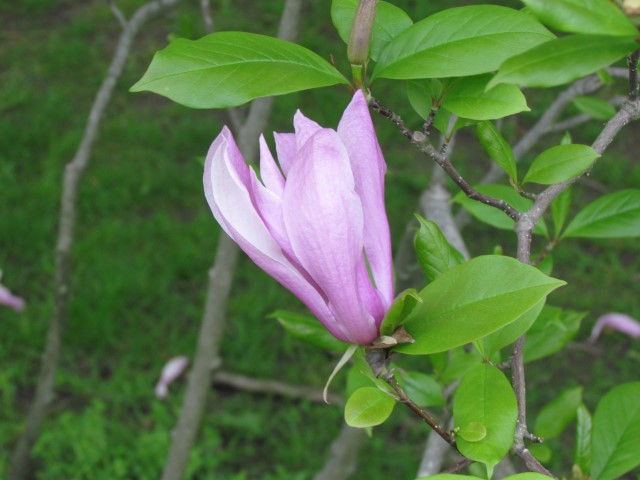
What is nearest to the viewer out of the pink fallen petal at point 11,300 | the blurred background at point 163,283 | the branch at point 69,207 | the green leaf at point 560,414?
the green leaf at point 560,414

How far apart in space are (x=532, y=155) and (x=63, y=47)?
2.71 meters

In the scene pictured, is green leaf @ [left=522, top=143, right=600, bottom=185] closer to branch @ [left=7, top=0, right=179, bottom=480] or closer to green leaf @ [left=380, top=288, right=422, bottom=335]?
green leaf @ [left=380, top=288, right=422, bottom=335]

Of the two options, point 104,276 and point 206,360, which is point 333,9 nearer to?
point 206,360

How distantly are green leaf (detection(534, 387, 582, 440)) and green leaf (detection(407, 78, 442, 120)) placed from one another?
2.16 feet

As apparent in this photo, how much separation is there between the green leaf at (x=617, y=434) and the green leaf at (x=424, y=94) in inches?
19.2

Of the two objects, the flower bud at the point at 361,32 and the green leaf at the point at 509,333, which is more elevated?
the flower bud at the point at 361,32

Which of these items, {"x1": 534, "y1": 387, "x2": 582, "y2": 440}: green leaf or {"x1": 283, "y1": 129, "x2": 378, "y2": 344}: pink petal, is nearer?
{"x1": 283, "y1": 129, "x2": 378, "y2": 344}: pink petal

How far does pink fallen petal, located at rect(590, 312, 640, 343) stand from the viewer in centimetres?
317

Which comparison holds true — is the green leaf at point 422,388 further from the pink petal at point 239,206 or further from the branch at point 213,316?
the branch at point 213,316

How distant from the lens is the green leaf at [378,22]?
91cm

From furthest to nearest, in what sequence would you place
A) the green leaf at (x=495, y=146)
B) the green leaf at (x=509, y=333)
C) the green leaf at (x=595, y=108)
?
1. the green leaf at (x=595, y=108)
2. the green leaf at (x=495, y=146)
3. the green leaf at (x=509, y=333)

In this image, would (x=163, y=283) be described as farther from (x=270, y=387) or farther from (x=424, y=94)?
(x=424, y=94)

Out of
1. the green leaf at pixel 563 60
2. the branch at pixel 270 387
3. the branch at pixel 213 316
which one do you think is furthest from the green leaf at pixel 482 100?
the branch at pixel 270 387

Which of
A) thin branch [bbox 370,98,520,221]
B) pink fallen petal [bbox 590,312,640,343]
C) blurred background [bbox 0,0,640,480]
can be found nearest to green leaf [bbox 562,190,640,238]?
thin branch [bbox 370,98,520,221]
